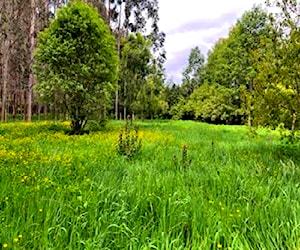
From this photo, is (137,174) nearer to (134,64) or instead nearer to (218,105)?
(134,64)

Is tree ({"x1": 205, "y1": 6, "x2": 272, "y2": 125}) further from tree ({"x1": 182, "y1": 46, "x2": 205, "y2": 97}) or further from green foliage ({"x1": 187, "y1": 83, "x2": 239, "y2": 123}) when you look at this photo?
tree ({"x1": 182, "y1": 46, "x2": 205, "y2": 97})

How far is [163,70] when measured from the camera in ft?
115

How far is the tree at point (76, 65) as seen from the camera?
41.0 feet

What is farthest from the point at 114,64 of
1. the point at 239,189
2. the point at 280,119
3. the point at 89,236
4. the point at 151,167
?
the point at 89,236

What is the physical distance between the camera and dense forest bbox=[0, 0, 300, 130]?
24.4ft

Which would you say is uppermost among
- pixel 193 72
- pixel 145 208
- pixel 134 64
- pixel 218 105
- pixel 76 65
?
pixel 193 72

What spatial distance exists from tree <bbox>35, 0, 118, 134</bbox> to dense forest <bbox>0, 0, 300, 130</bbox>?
0.35m

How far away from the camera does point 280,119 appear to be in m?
7.44

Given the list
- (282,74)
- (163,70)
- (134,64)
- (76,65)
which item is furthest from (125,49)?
(282,74)

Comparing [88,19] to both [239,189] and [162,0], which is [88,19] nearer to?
[239,189]

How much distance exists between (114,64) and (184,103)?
92.8 ft

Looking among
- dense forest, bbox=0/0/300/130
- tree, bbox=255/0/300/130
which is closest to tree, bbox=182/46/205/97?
dense forest, bbox=0/0/300/130

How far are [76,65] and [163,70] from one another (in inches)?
902

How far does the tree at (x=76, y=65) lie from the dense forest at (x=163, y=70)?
13.7 inches
